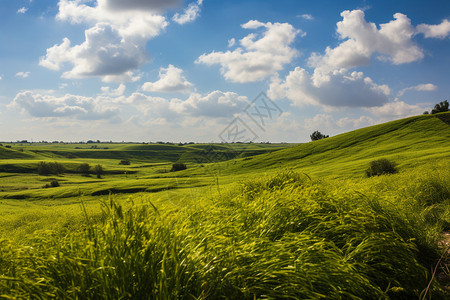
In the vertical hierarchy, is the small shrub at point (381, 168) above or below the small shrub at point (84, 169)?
above

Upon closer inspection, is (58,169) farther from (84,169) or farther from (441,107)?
(441,107)

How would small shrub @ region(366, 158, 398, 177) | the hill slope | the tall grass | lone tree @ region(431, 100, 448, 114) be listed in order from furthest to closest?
lone tree @ region(431, 100, 448, 114)
the hill slope
small shrub @ region(366, 158, 398, 177)
the tall grass

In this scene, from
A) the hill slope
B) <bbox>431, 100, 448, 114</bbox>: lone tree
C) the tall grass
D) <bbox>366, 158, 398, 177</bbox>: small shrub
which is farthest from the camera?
<bbox>431, 100, 448, 114</bbox>: lone tree

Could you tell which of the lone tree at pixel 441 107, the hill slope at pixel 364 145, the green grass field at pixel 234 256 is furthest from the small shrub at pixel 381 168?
the lone tree at pixel 441 107

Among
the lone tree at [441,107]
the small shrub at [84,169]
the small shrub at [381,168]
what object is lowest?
the small shrub at [84,169]

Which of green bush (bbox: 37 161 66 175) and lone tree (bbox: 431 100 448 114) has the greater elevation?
lone tree (bbox: 431 100 448 114)

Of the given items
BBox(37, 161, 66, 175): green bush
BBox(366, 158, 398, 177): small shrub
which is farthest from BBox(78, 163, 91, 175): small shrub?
BBox(366, 158, 398, 177): small shrub

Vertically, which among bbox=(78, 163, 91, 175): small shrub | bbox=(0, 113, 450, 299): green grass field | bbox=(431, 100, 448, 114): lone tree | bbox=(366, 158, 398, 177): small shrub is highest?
bbox=(431, 100, 448, 114): lone tree

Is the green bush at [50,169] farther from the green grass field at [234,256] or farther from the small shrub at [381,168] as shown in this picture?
the green grass field at [234,256]

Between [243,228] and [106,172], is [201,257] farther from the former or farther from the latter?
[106,172]

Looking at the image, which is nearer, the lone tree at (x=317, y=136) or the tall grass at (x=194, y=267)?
the tall grass at (x=194, y=267)

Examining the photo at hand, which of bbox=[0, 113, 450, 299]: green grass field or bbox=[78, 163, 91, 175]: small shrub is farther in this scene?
bbox=[78, 163, 91, 175]: small shrub

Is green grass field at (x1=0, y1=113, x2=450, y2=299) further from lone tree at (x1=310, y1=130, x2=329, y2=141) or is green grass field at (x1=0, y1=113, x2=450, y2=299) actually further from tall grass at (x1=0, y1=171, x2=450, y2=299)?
lone tree at (x1=310, y1=130, x2=329, y2=141)

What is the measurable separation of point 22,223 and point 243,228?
62.4ft
